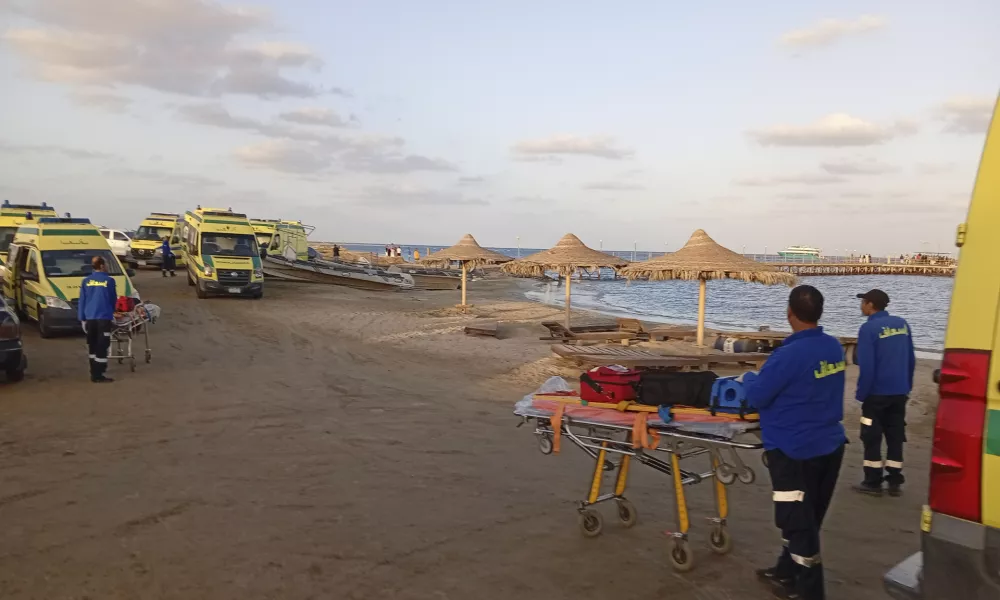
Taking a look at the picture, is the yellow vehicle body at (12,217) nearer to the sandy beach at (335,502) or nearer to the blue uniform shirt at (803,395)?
the sandy beach at (335,502)

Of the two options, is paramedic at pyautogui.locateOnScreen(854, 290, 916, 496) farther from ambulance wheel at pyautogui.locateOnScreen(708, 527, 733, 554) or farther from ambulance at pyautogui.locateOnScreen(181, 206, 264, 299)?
ambulance at pyautogui.locateOnScreen(181, 206, 264, 299)

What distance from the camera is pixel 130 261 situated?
32.1 meters

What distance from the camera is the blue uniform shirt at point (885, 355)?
5.78 metres

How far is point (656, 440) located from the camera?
4.30 m

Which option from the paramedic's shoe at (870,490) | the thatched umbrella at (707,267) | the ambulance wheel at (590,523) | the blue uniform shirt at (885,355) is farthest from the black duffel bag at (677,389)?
the thatched umbrella at (707,267)

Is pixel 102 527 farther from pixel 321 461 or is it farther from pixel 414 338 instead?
pixel 414 338

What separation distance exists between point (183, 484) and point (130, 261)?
99.6 ft

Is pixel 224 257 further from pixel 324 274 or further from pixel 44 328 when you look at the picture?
pixel 324 274

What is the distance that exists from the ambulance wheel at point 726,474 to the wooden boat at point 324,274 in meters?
29.9

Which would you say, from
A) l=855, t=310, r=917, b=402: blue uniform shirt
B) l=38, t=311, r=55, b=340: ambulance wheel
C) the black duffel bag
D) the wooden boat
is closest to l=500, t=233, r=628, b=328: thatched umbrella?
l=38, t=311, r=55, b=340: ambulance wheel

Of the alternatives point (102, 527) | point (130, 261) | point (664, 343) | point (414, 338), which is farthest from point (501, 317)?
point (130, 261)

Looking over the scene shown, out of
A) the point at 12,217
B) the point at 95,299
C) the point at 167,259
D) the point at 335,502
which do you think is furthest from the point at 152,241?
the point at 335,502

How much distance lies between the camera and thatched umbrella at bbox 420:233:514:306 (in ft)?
76.3

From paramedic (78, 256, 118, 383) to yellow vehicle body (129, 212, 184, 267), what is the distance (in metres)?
24.5
